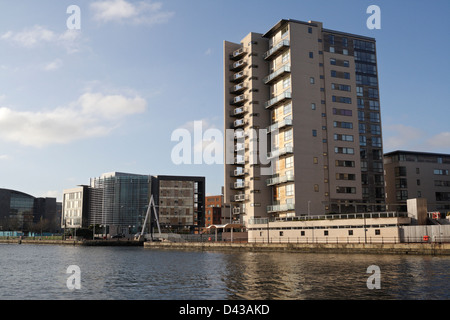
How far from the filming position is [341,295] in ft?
107

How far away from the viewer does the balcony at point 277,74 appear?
10894cm

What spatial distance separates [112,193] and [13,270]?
14358cm

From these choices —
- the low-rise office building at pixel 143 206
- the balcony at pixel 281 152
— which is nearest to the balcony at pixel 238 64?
the balcony at pixel 281 152

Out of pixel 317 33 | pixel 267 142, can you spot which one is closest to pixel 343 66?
pixel 317 33

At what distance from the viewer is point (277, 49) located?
112 meters

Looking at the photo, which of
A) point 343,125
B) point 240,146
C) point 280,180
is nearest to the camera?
point 280,180

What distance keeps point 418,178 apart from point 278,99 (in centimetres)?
5531

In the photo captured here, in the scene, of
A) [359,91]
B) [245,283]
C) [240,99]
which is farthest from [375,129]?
[245,283]

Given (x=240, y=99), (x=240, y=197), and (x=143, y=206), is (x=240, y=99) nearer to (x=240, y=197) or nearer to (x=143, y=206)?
(x=240, y=197)

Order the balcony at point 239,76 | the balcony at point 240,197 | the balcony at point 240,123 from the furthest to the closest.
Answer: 1. the balcony at point 239,76
2. the balcony at point 240,123
3. the balcony at point 240,197

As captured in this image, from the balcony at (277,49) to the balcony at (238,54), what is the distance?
816 centimetres

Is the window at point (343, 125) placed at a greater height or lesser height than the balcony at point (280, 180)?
greater

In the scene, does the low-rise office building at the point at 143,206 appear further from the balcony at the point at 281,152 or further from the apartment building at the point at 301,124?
the balcony at the point at 281,152
